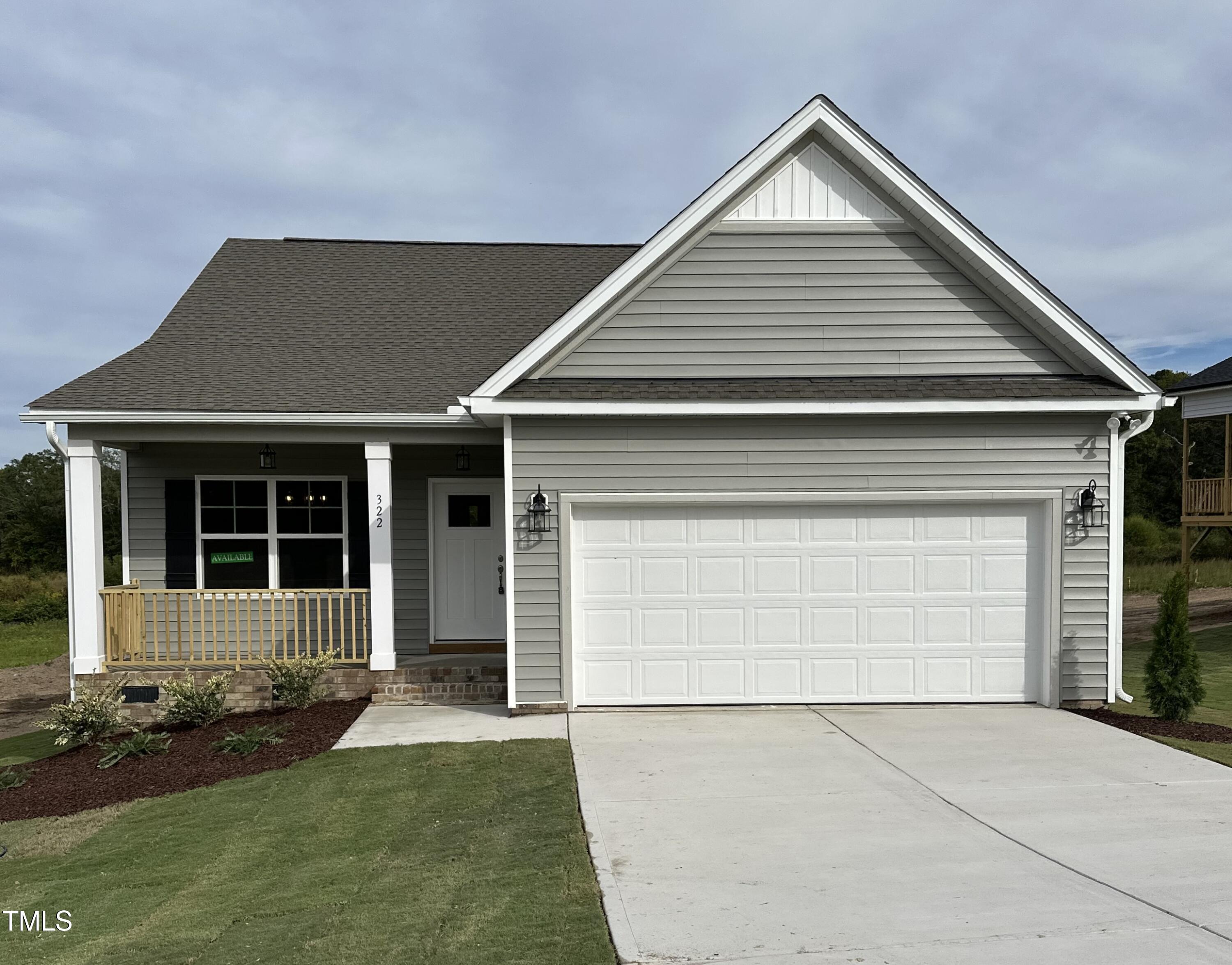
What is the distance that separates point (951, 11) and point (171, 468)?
11085 millimetres

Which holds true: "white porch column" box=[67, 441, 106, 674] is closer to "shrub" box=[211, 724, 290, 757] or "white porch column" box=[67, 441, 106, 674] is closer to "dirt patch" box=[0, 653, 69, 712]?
"shrub" box=[211, 724, 290, 757]

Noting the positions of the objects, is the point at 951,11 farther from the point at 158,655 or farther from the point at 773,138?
the point at 158,655

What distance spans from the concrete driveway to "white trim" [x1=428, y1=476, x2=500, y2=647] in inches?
137

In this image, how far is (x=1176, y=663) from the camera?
8.77 meters

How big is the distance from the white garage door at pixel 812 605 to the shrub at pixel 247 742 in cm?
291

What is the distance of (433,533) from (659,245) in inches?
186

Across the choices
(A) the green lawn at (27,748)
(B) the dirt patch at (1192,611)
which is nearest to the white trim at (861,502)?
(A) the green lawn at (27,748)

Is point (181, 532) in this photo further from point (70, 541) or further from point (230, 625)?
point (70, 541)

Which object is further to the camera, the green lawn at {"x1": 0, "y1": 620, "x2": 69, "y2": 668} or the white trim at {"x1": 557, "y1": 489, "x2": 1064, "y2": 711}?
the green lawn at {"x1": 0, "y1": 620, "x2": 69, "y2": 668}

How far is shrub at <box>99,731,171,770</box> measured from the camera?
27.0 feet

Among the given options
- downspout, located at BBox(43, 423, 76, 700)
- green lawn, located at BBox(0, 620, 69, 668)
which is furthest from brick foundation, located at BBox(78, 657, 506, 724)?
green lawn, located at BBox(0, 620, 69, 668)

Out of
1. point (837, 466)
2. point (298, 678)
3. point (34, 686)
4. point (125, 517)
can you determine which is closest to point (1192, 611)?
point (837, 466)

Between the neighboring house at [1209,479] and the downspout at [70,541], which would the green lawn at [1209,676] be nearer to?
the neighboring house at [1209,479]

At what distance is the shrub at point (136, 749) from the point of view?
8.23 meters
